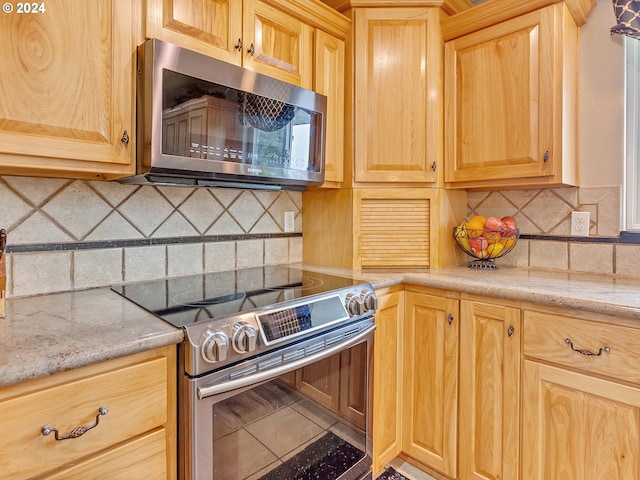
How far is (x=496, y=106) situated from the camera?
1710 millimetres

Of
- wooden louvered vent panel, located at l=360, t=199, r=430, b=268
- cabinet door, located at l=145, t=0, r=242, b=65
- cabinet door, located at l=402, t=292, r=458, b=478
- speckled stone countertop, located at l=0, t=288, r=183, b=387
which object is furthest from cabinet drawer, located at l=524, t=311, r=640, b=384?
cabinet door, located at l=145, t=0, r=242, b=65

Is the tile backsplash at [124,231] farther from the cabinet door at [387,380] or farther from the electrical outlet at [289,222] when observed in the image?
the cabinet door at [387,380]

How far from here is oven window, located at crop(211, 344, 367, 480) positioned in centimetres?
103

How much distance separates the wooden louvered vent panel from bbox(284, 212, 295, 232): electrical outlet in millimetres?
416

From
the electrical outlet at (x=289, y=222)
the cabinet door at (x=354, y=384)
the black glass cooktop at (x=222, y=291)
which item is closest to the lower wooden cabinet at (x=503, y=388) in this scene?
the cabinet door at (x=354, y=384)

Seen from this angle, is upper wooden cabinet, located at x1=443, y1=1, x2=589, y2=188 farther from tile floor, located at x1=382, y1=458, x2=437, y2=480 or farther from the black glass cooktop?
tile floor, located at x1=382, y1=458, x2=437, y2=480

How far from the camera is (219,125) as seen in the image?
1310mm

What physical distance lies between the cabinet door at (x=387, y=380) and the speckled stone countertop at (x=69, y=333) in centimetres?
91

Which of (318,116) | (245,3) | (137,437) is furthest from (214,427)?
(245,3)

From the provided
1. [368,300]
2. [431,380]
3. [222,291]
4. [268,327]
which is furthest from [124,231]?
[431,380]

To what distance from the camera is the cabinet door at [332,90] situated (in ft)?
5.66

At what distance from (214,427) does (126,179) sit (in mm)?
877

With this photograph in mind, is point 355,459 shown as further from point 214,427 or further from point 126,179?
point 126,179

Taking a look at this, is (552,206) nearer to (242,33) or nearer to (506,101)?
(506,101)
